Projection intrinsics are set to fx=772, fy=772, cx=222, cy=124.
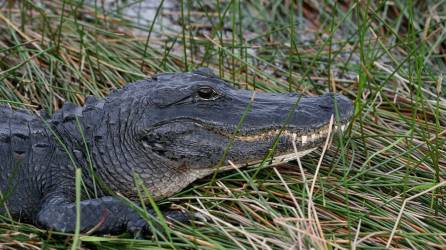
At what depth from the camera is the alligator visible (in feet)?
11.5

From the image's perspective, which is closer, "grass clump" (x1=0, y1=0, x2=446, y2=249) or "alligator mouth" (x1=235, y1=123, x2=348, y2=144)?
"grass clump" (x1=0, y1=0, x2=446, y2=249)

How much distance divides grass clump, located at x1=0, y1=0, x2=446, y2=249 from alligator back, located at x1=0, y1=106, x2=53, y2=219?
0.15 meters

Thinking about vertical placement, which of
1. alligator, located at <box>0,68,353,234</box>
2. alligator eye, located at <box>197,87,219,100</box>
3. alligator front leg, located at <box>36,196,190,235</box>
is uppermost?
alligator eye, located at <box>197,87,219,100</box>

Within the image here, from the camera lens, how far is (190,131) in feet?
11.5

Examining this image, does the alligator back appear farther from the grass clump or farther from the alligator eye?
the alligator eye

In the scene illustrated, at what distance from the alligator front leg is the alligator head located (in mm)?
259

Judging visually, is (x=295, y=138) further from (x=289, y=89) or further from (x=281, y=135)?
(x=289, y=89)

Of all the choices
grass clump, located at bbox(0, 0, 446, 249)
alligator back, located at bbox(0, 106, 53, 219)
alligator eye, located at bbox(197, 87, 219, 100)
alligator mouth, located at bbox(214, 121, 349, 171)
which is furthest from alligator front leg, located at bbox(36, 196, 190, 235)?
alligator eye, located at bbox(197, 87, 219, 100)

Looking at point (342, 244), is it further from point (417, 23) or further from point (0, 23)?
point (417, 23)

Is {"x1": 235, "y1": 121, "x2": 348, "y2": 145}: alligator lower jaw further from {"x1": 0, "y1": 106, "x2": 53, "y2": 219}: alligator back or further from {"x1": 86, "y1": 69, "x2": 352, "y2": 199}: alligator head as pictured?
{"x1": 0, "y1": 106, "x2": 53, "y2": 219}: alligator back

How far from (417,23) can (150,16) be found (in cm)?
225

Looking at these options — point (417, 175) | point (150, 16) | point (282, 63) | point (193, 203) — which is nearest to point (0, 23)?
point (150, 16)

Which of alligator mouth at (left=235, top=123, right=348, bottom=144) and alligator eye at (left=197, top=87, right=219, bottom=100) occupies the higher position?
alligator eye at (left=197, top=87, right=219, bottom=100)

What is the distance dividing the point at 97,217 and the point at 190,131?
584 mm
